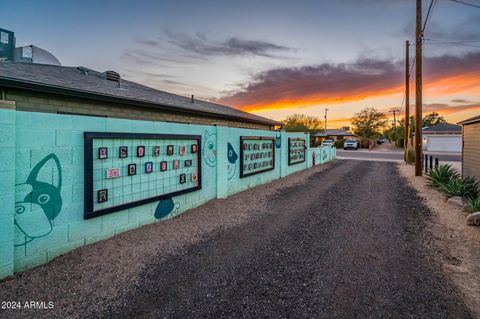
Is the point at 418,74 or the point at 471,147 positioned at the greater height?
the point at 418,74

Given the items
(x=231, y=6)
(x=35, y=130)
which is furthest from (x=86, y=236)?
(x=231, y=6)

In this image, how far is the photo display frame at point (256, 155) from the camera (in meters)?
8.83

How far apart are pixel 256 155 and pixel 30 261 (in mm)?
7583

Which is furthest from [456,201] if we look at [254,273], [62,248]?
[62,248]

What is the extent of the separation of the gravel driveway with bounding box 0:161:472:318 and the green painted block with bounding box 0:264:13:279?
5.5 inches

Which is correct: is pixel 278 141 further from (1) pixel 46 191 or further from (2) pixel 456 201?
(1) pixel 46 191

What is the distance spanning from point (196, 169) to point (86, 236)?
3032 mm

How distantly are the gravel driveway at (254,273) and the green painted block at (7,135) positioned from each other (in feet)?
5.65

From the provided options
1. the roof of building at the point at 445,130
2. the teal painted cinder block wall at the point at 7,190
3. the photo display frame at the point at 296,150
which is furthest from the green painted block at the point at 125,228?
the roof of building at the point at 445,130

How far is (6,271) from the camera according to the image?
2.99 meters

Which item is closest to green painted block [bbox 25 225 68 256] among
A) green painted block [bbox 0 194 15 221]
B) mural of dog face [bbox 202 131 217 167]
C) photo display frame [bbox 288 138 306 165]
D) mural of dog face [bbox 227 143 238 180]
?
green painted block [bbox 0 194 15 221]

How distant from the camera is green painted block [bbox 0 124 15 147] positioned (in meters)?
2.93

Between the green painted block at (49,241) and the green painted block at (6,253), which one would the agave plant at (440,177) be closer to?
the green painted block at (49,241)

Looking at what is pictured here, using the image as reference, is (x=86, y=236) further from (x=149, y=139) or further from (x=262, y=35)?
(x=262, y=35)
